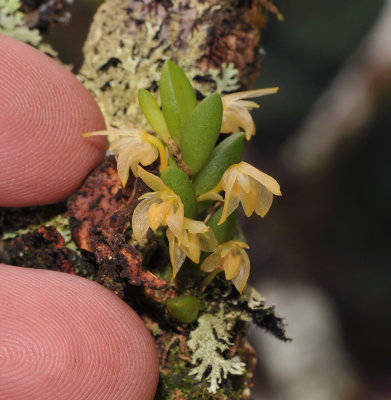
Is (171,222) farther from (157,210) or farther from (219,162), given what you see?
(219,162)

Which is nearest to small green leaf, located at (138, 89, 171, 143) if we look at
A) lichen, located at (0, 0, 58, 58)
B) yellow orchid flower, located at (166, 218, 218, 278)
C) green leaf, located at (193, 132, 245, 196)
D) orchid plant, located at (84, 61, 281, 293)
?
orchid plant, located at (84, 61, 281, 293)

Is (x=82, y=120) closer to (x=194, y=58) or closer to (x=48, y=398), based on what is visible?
(x=194, y=58)

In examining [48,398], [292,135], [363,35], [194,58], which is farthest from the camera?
[292,135]

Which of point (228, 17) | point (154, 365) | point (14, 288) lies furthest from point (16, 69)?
point (154, 365)

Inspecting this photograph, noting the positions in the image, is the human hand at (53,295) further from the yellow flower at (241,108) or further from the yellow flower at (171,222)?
the yellow flower at (241,108)

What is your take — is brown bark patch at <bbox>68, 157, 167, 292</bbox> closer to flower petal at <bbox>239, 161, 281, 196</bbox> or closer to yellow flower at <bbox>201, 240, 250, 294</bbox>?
yellow flower at <bbox>201, 240, 250, 294</bbox>

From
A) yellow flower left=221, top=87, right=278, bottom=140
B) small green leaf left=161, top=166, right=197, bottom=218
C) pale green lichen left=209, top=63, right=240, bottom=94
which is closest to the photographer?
small green leaf left=161, top=166, right=197, bottom=218

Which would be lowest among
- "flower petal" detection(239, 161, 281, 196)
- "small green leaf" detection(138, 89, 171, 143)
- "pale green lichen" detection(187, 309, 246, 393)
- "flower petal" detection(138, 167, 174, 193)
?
"pale green lichen" detection(187, 309, 246, 393)
